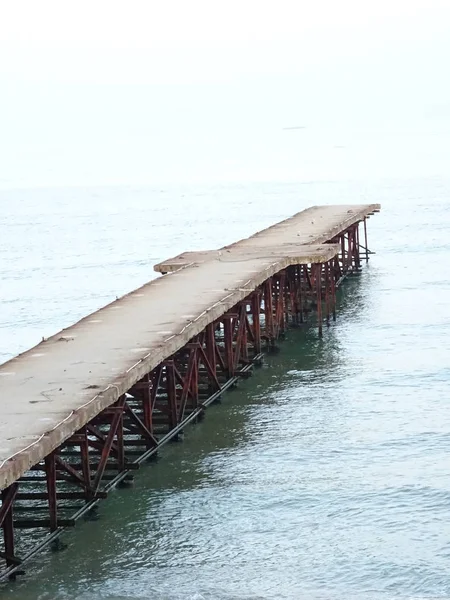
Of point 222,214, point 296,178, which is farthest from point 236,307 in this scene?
point 296,178

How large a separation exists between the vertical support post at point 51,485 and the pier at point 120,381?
2 cm

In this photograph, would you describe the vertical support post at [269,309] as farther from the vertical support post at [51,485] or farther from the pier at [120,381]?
the vertical support post at [51,485]

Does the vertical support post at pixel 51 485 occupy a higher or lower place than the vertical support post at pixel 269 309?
lower

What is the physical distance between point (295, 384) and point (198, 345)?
5.85m

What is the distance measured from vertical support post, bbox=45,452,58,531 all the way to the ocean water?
419mm

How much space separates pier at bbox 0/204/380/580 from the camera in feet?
66.3

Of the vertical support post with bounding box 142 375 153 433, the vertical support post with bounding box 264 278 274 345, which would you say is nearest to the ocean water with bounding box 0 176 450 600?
the vertical support post with bounding box 264 278 274 345

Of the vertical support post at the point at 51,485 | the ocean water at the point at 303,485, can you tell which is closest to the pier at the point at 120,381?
the vertical support post at the point at 51,485

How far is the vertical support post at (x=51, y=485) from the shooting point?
20.2 metres

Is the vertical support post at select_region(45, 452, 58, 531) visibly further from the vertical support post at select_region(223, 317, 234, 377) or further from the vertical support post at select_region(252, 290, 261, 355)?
the vertical support post at select_region(252, 290, 261, 355)

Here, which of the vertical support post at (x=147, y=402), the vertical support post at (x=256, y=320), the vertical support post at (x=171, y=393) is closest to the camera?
the vertical support post at (x=147, y=402)

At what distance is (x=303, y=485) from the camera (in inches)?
948

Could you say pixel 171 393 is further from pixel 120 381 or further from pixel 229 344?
pixel 229 344

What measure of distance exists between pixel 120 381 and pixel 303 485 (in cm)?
417
